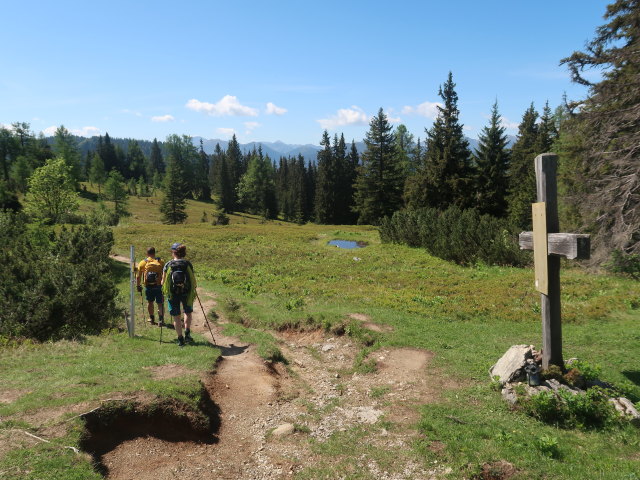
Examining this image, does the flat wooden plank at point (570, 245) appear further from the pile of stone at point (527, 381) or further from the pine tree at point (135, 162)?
the pine tree at point (135, 162)

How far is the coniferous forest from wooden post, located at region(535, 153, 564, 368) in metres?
10.9

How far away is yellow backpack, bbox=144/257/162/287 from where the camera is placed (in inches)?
435

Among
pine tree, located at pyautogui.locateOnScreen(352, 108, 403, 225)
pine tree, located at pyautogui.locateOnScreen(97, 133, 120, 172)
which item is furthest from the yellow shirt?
pine tree, located at pyautogui.locateOnScreen(97, 133, 120, 172)

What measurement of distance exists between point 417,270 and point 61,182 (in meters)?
40.2

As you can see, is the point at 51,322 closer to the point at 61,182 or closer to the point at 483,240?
the point at 483,240

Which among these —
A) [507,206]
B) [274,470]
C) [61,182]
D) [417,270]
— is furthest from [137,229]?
[274,470]

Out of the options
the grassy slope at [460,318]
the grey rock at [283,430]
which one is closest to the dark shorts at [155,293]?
the grassy slope at [460,318]

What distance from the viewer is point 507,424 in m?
6.15

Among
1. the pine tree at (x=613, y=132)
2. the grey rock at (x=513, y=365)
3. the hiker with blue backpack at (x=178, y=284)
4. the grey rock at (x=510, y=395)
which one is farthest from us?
the pine tree at (x=613, y=132)

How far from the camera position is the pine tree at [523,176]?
31.8m

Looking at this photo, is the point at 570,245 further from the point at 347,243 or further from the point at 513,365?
the point at 347,243

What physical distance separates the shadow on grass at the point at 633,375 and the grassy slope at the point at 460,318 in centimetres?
5

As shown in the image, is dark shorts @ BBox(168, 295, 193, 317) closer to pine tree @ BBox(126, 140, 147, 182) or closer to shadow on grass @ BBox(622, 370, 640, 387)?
shadow on grass @ BBox(622, 370, 640, 387)

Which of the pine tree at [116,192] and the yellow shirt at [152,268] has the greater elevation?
the pine tree at [116,192]
